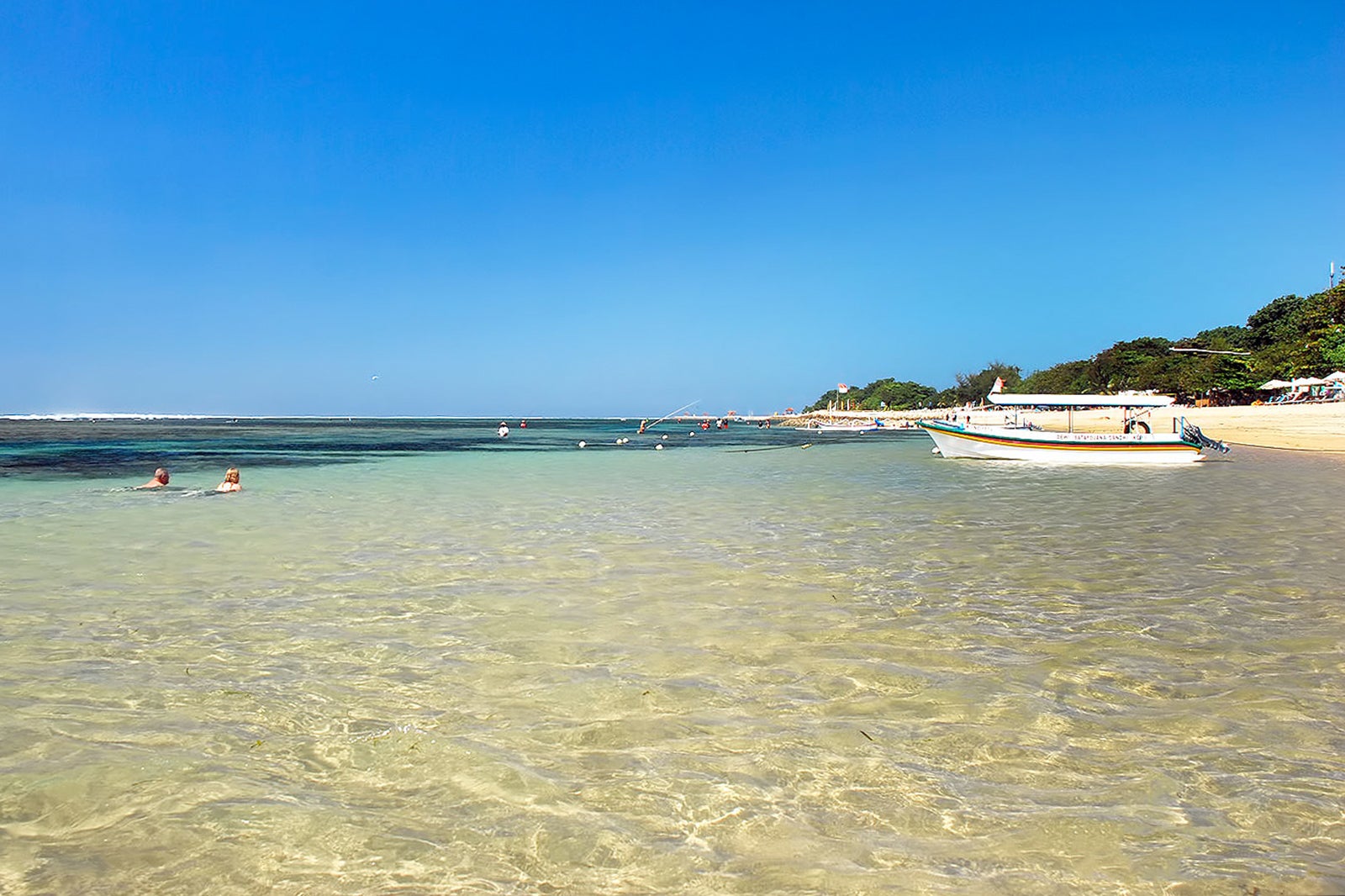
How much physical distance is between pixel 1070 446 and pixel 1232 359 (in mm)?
64184

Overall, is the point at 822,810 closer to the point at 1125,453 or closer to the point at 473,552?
the point at 473,552

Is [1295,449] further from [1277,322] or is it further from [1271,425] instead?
[1277,322]

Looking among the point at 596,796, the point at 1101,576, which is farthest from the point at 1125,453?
the point at 596,796

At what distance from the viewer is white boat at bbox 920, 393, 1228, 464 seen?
3344cm

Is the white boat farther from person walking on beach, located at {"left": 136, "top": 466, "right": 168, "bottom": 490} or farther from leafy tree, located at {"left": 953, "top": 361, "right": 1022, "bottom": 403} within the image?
leafy tree, located at {"left": 953, "top": 361, "right": 1022, "bottom": 403}

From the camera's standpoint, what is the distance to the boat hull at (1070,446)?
33.4 metres

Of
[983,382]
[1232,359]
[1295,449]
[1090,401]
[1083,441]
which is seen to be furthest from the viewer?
[983,382]

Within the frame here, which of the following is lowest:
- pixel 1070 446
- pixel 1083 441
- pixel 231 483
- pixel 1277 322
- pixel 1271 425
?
pixel 231 483

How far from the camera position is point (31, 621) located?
7812mm

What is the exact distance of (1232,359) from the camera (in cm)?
8338

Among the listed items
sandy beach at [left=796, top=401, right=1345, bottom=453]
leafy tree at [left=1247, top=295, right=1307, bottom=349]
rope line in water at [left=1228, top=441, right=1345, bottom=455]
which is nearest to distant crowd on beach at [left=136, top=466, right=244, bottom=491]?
sandy beach at [left=796, top=401, right=1345, bottom=453]

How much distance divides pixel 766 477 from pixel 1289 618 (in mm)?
20878

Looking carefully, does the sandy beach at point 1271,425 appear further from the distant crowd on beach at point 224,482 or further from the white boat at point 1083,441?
the distant crowd on beach at point 224,482

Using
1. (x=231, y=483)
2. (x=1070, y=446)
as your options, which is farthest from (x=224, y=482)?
(x=1070, y=446)
